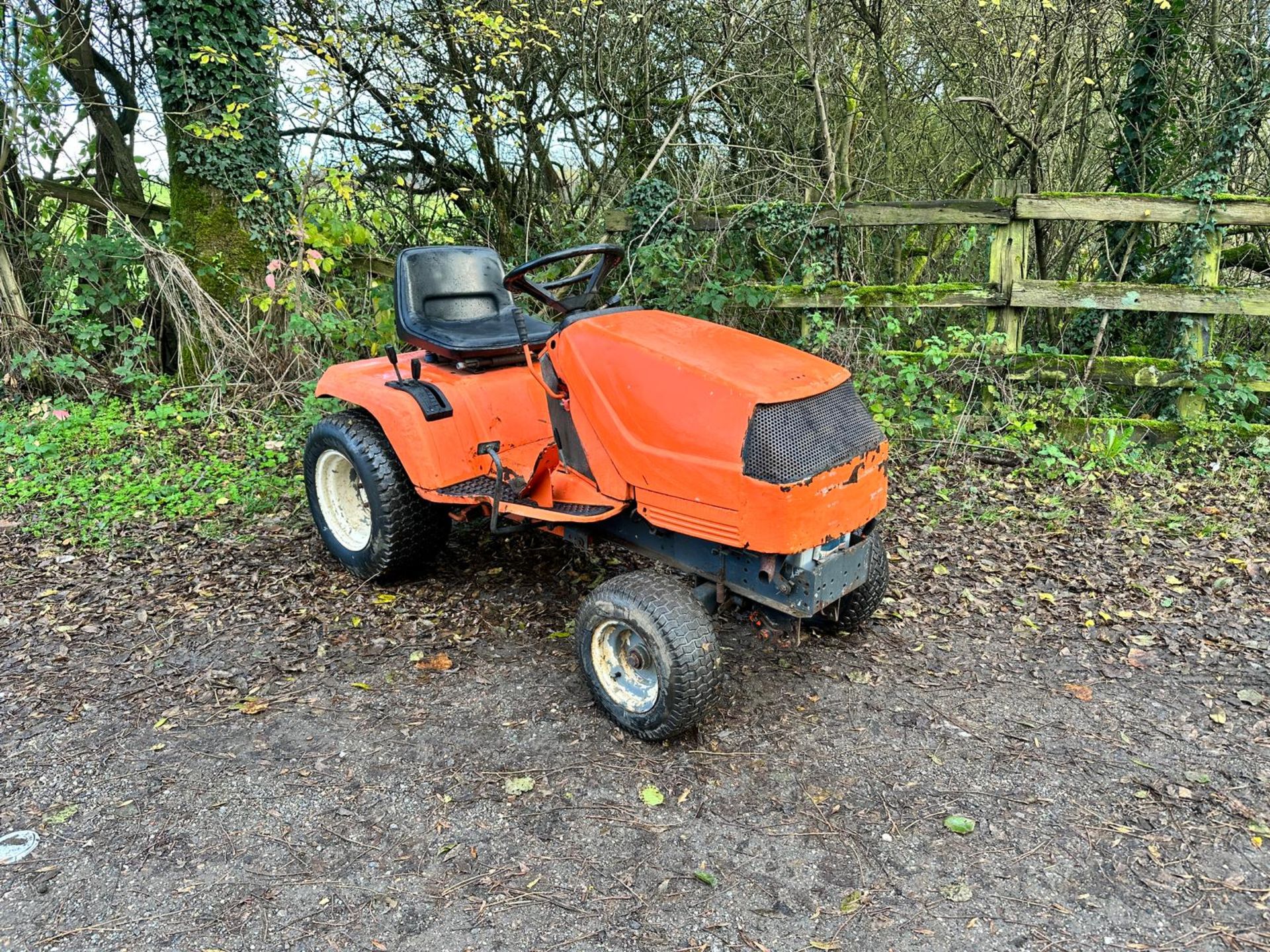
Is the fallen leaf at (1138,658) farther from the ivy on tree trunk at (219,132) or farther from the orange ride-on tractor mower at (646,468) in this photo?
the ivy on tree trunk at (219,132)

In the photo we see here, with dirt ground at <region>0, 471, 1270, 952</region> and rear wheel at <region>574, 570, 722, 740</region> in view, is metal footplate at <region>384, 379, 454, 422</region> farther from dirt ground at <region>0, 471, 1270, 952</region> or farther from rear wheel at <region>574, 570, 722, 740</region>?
rear wheel at <region>574, 570, 722, 740</region>

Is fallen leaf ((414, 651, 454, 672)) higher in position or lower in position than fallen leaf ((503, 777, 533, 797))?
higher

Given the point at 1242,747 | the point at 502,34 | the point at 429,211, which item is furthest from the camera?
the point at 429,211

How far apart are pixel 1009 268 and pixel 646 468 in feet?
11.7

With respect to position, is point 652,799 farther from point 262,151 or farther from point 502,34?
point 262,151

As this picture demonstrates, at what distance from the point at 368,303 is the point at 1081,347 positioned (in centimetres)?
509

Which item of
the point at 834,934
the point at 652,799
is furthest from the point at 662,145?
the point at 834,934

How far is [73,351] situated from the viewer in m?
6.01

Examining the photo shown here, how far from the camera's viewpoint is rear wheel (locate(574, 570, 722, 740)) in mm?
2508

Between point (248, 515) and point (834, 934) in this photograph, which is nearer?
point (834, 934)

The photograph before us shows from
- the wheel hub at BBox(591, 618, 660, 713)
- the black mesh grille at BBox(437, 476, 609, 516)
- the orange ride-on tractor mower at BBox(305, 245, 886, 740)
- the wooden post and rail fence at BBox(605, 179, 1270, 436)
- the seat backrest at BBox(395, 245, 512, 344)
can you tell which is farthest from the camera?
the wooden post and rail fence at BBox(605, 179, 1270, 436)

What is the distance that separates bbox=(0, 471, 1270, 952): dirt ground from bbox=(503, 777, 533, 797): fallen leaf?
0.10 ft

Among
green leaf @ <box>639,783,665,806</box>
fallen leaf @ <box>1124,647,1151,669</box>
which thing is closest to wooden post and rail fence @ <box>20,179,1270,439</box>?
fallen leaf @ <box>1124,647,1151,669</box>

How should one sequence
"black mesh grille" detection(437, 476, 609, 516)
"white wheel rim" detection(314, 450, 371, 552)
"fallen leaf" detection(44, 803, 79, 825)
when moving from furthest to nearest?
"white wheel rim" detection(314, 450, 371, 552) < "black mesh grille" detection(437, 476, 609, 516) < "fallen leaf" detection(44, 803, 79, 825)
